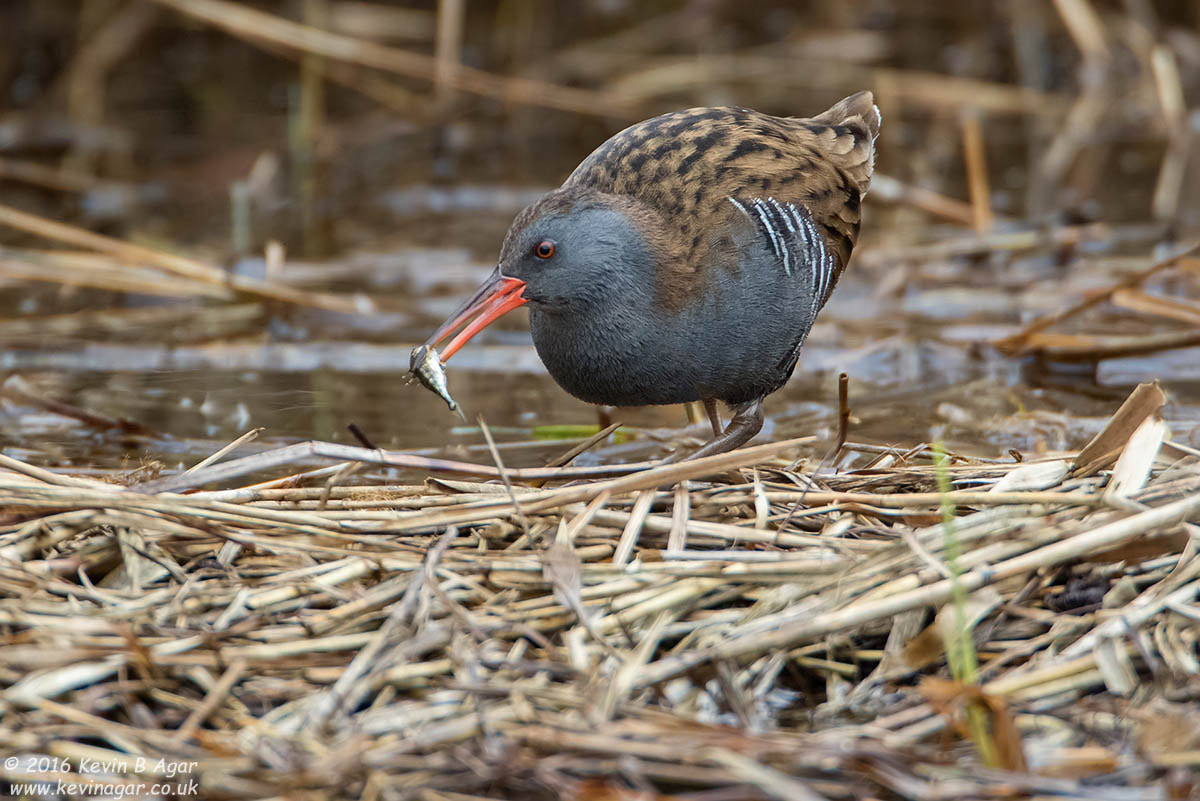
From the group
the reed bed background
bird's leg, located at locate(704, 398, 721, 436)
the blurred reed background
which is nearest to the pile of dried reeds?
the reed bed background

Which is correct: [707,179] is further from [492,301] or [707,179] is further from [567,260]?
[492,301]

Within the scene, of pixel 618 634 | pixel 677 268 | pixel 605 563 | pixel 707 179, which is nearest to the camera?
pixel 618 634

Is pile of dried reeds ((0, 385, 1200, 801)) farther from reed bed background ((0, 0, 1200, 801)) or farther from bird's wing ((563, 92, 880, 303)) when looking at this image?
bird's wing ((563, 92, 880, 303))

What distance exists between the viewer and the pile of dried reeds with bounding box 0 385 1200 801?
6.81 ft

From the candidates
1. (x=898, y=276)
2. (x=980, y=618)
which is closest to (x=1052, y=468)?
(x=980, y=618)

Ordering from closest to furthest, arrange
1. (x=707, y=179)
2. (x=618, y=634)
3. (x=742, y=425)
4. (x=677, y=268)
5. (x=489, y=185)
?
(x=618, y=634) < (x=677, y=268) < (x=707, y=179) < (x=742, y=425) < (x=489, y=185)

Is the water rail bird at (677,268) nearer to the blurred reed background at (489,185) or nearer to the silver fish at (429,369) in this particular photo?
the silver fish at (429,369)

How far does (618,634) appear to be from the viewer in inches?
95.0

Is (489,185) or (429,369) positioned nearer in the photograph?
(429,369)

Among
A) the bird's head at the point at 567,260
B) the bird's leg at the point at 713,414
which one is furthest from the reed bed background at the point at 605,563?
the bird's head at the point at 567,260

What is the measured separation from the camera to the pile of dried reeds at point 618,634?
2.08m

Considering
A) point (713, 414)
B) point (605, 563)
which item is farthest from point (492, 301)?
point (713, 414)

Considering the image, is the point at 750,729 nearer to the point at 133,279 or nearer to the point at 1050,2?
the point at 133,279

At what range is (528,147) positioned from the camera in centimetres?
768
